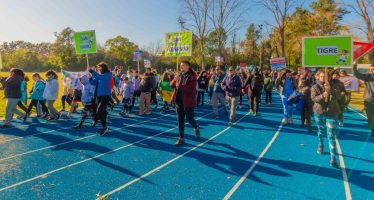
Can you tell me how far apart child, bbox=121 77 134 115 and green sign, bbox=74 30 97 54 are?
6.43ft

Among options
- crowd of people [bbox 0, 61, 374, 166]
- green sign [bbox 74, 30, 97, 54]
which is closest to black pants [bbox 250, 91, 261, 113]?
crowd of people [bbox 0, 61, 374, 166]

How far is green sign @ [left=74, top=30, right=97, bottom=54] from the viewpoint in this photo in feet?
33.4

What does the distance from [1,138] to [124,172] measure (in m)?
4.75

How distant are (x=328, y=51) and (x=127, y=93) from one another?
7.66m

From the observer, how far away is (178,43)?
1059cm

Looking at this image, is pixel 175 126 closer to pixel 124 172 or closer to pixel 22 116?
pixel 124 172

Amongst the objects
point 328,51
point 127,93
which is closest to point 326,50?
point 328,51

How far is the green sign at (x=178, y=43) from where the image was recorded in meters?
10.4

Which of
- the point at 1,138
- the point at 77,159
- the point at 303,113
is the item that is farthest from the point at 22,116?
the point at 303,113

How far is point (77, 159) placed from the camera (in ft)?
20.1

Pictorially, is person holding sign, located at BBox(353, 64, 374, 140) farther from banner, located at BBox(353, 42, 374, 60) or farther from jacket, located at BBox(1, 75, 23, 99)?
jacket, located at BBox(1, 75, 23, 99)

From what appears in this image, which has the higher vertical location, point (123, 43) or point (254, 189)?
point (123, 43)

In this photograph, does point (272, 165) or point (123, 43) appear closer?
point (272, 165)

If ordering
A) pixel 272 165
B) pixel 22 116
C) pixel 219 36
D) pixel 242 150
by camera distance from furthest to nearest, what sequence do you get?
pixel 219 36
pixel 22 116
pixel 242 150
pixel 272 165
